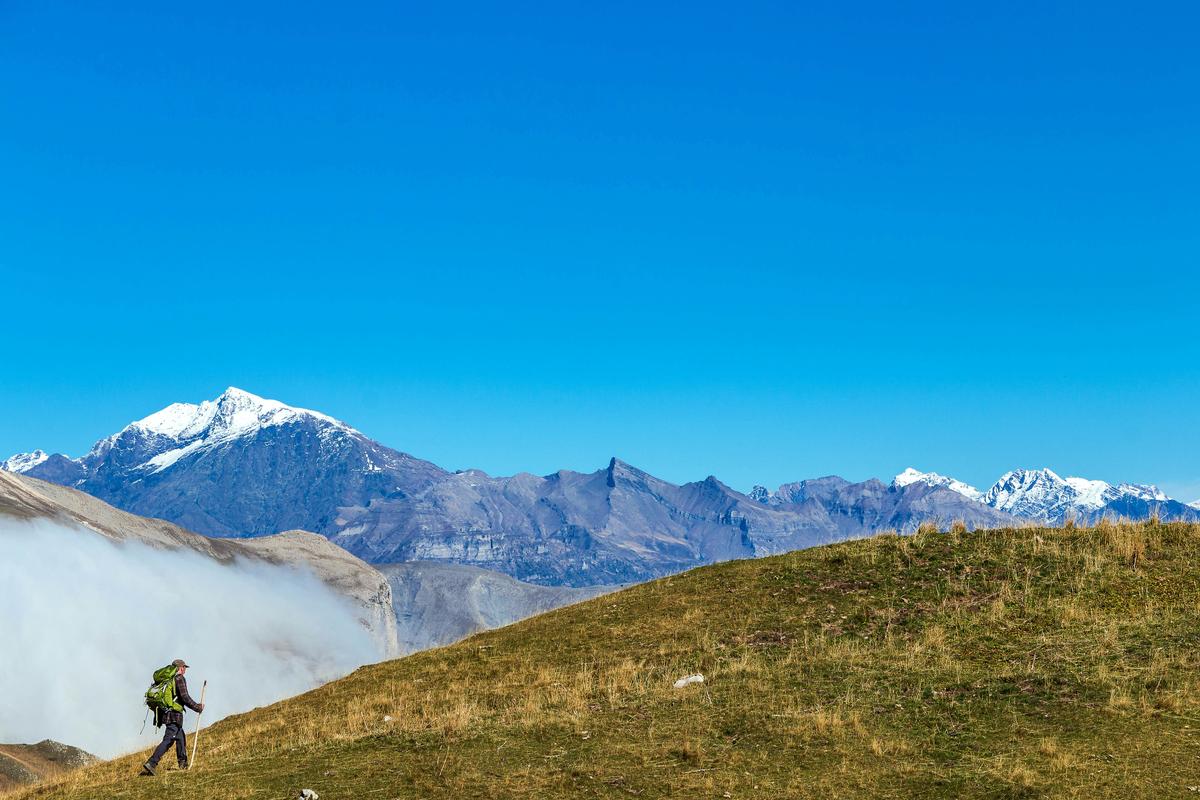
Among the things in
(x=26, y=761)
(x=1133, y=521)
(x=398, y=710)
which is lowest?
(x=26, y=761)

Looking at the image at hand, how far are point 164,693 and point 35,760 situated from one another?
92908 millimetres

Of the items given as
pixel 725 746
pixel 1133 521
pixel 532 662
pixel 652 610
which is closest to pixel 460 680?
pixel 532 662

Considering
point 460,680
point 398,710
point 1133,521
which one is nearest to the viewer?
point 398,710

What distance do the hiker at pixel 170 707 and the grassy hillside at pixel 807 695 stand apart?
0.61 meters

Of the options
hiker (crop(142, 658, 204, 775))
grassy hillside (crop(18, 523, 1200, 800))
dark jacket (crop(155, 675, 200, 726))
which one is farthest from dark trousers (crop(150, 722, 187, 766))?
grassy hillside (crop(18, 523, 1200, 800))

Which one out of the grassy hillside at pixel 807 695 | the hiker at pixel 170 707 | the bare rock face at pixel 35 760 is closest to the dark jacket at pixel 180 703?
the hiker at pixel 170 707

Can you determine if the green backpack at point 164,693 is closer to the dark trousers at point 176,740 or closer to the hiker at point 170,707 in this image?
the hiker at point 170,707

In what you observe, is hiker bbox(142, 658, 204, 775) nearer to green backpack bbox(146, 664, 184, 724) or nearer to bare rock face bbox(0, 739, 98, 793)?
green backpack bbox(146, 664, 184, 724)

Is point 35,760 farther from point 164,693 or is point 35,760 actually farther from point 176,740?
point 176,740

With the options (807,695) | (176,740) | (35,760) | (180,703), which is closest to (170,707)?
(180,703)

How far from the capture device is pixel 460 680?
3086 centimetres

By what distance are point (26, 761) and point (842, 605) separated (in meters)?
96.4

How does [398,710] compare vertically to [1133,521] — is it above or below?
below

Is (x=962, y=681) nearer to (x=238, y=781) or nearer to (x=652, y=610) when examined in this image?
(x=652, y=610)
